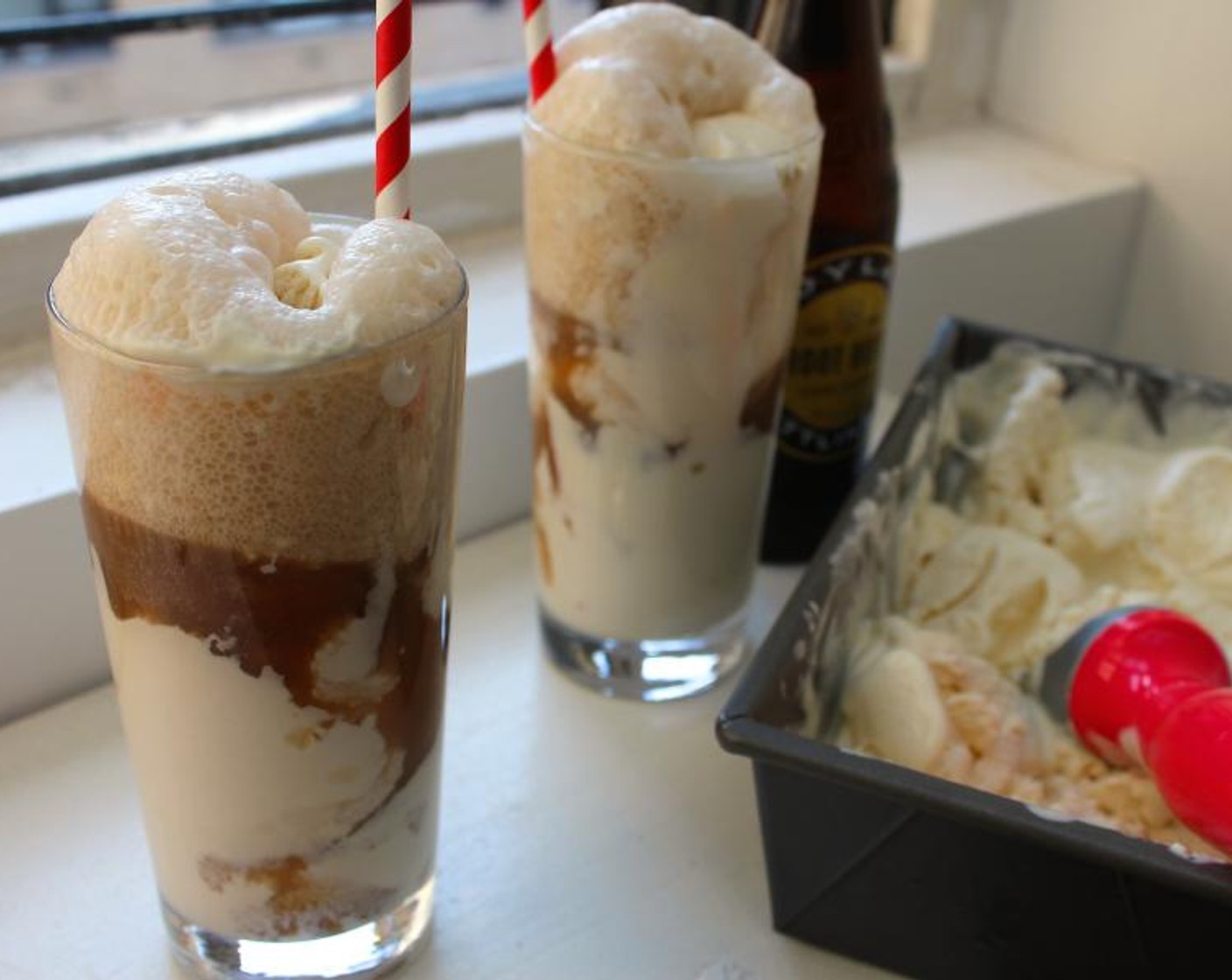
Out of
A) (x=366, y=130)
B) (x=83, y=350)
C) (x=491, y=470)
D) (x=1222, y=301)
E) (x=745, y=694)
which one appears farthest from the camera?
(x=1222, y=301)

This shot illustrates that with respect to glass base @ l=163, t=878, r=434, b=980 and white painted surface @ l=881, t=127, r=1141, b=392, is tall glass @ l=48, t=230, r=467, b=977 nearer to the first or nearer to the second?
glass base @ l=163, t=878, r=434, b=980

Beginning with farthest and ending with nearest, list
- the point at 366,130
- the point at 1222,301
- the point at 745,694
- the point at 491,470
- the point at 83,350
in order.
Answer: the point at 1222,301
the point at 366,130
the point at 491,470
the point at 745,694
the point at 83,350

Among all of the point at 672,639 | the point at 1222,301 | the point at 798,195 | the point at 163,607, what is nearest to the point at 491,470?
the point at 672,639

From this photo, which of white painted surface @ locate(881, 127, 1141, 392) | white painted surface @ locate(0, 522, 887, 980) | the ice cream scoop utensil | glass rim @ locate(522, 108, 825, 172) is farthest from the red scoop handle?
white painted surface @ locate(881, 127, 1141, 392)

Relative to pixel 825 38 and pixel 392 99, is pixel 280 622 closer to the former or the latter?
pixel 392 99

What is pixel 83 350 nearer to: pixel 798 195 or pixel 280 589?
pixel 280 589

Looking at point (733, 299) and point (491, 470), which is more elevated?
point (733, 299)

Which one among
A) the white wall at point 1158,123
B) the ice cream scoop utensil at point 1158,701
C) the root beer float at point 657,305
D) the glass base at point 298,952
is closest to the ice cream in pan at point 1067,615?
the ice cream scoop utensil at point 1158,701
